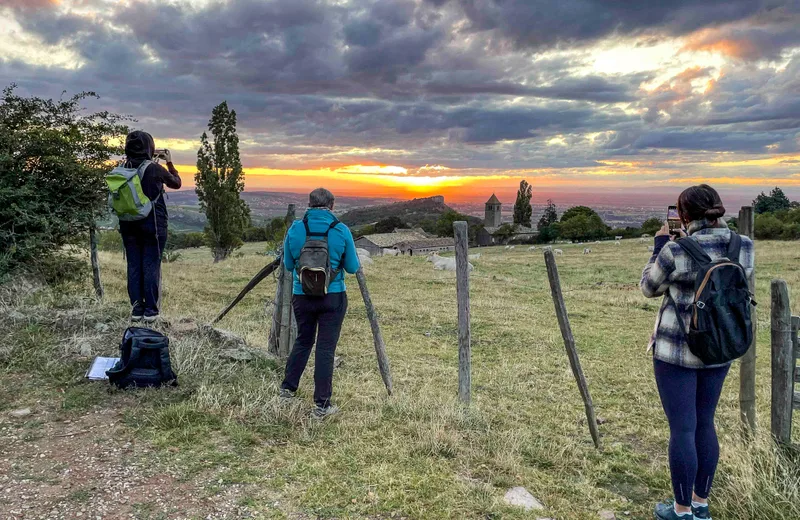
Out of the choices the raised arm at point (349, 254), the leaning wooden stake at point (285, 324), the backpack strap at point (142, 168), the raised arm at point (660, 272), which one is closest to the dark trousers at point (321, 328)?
the raised arm at point (349, 254)

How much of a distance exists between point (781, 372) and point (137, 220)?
6961mm

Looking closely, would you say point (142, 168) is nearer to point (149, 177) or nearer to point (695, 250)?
point (149, 177)

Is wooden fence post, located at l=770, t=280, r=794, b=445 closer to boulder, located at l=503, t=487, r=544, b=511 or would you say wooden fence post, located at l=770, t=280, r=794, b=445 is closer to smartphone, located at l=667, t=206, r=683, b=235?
smartphone, located at l=667, t=206, r=683, b=235

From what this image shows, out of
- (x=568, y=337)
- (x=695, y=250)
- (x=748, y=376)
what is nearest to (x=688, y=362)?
(x=695, y=250)

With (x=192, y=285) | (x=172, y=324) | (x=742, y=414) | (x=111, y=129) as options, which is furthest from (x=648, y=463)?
(x=192, y=285)

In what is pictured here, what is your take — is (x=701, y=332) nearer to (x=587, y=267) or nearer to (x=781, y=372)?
(x=781, y=372)

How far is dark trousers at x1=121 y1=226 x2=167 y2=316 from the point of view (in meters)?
6.53

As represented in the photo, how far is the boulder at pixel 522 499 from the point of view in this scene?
151 inches

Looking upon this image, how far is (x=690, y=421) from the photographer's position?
3.43 metres

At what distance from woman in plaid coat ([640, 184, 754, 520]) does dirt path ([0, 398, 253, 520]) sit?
3.01 m

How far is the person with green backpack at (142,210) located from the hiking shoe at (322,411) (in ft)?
10.1

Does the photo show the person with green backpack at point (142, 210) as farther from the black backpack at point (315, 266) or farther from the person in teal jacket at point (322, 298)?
the black backpack at point (315, 266)

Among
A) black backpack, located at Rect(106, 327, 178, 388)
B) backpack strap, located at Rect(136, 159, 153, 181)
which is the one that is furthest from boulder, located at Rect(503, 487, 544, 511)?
backpack strap, located at Rect(136, 159, 153, 181)

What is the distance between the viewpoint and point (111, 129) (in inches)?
347
